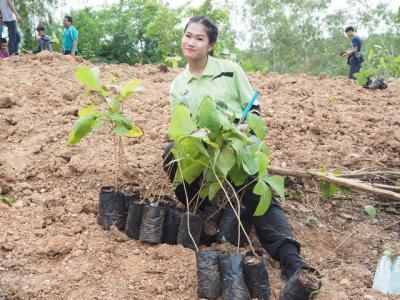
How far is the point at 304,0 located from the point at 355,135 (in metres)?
15.0

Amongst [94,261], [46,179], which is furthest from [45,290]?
[46,179]

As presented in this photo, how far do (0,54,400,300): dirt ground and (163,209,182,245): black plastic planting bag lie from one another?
0.10m

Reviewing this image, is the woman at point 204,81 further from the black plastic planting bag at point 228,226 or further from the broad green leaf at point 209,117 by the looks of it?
the broad green leaf at point 209,117

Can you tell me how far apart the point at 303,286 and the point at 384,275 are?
1.54 feet

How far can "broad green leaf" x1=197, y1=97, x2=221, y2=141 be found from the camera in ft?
6.23

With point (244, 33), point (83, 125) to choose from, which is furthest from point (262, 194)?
point (244, 33)

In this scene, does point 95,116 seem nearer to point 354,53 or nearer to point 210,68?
point 210,68

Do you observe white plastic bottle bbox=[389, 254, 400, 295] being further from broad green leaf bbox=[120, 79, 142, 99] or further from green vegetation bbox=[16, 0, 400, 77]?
green vegetation bbox=[16, 0, 400, 77]

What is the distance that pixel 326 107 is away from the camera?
176 inches

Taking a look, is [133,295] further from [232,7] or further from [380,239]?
[232,7]

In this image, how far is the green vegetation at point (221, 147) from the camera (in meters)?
1.87

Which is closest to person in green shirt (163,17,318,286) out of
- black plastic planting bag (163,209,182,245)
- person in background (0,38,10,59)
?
black plastic planting bag (163,209,182,245)

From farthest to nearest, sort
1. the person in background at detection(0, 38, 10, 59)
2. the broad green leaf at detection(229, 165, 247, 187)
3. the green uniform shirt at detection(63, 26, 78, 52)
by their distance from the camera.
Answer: the green uniform shirt at detection(63, 26, 78, 52) < the person in background at detection(0, 38, 10, 59) < the broad green leaf at detection(229, 165, 247, 187)

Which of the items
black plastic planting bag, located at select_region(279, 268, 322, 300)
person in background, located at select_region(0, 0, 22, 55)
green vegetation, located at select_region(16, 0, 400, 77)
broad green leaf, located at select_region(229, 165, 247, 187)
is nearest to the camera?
black plastic planting bag, located at select_region(279, 268, 322, 300)
